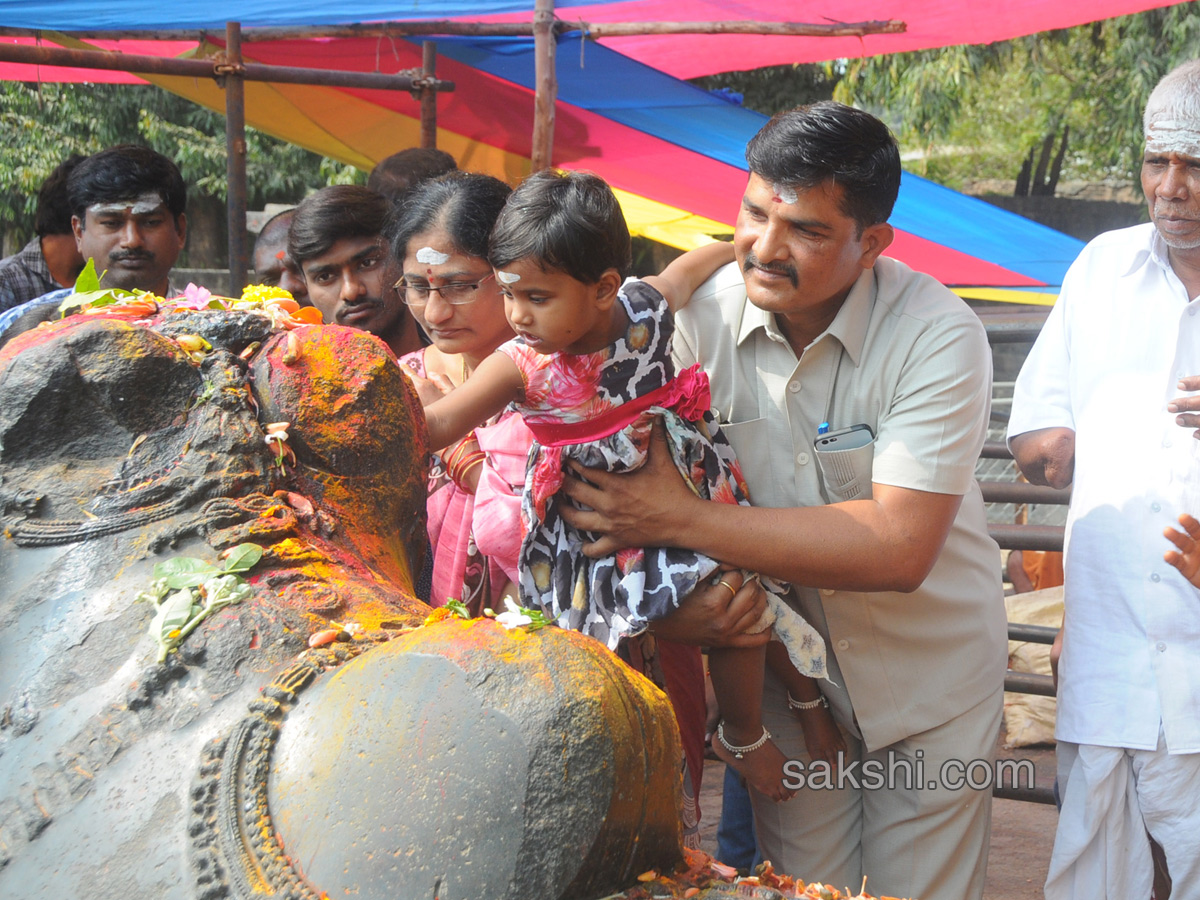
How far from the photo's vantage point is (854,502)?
2.03m

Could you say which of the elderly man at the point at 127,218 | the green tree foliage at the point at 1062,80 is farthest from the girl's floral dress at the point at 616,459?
the green tree foliage at the point at 1062,80

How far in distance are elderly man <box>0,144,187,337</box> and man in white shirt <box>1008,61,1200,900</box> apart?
2563 millimetres

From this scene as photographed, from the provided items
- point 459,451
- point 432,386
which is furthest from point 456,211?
point 459,451

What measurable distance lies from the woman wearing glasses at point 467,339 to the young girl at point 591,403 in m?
0.18

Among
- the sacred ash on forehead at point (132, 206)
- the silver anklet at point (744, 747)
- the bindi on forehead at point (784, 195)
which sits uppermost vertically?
the bindi on forehead at point (784, 195)

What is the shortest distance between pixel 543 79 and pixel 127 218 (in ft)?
5.81

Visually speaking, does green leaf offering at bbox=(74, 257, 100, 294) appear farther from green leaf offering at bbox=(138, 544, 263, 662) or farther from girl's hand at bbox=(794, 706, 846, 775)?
girl's hand at bbox=(794, 706, 846, 775)

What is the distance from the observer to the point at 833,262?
6.64 ft

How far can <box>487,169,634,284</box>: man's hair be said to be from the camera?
1952 mm

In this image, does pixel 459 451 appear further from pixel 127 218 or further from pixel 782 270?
pixel 127 218

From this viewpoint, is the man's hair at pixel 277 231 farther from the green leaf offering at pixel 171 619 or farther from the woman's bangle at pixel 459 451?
the green leaf offering at pixel 171 619

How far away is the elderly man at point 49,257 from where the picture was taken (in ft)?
13.1

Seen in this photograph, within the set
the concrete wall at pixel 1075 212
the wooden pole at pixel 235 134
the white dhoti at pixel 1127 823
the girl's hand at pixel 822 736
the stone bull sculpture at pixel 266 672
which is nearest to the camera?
the stone bull sculpture at pixel 266 672

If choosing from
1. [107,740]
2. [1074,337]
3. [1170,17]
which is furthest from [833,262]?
[1170,17]
